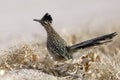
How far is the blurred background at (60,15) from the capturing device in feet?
46.5

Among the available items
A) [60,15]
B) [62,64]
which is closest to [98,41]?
[62,64]

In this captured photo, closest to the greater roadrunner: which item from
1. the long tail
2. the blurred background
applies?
the long tail

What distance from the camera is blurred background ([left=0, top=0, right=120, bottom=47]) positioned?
1417 centimetres

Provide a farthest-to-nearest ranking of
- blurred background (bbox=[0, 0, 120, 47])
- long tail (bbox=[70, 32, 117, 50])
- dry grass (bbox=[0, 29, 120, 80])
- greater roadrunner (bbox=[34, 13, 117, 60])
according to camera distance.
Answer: blurred background (bbox=[0, 0, 120, 47]), greater roadrunner (bbox=[34, 13, 117, 60]), long tail (bbox=[70, 32, 117, 50]), dry grass (bbox=[0, 29, 120, 80])

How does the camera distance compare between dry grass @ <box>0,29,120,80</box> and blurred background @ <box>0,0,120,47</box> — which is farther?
blurred background @ <box>0,0,120,47</box>

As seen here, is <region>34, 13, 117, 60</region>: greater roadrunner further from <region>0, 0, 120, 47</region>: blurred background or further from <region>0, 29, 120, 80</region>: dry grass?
<region>0, 0, 120, 47</region>: blurred background

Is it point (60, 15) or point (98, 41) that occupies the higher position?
point (60, 15)

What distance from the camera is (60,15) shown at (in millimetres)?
16984

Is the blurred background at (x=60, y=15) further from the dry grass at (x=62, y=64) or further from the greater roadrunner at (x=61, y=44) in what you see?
the dry grass at (x=62, y=64)

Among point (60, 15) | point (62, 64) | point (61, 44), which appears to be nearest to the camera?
point (62, 64)

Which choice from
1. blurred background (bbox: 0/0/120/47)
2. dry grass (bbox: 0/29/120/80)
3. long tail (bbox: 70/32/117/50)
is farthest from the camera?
blurred background (bbox: 0/0/120/47)

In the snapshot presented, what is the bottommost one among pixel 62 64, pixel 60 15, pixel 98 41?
pixel 62 64

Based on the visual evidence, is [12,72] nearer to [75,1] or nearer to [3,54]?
[3,54]

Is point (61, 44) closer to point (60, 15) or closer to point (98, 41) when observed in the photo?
point (98, 41)
